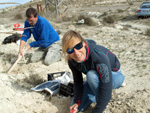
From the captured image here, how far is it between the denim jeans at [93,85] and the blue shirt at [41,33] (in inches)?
76.1

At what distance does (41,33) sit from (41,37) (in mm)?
109

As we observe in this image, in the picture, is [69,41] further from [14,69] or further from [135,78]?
[14,69]

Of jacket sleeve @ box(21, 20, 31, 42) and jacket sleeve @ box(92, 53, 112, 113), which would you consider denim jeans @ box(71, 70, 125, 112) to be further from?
jacket sleeve @ box(21, 20, 31, 42)

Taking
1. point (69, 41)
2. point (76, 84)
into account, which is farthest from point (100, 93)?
point (69, 41)

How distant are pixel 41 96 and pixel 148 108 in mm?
1531

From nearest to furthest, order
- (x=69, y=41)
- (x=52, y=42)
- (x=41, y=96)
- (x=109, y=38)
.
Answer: (x=69, y=41), (x=41, y=96), (x=52, y=42), (x=109, y=38)

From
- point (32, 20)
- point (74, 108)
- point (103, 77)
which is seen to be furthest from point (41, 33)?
point (103, 77)

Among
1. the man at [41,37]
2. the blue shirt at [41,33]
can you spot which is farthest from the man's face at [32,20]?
the blue shirt at [41,33]

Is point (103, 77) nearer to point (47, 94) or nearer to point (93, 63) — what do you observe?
point (93, 63)

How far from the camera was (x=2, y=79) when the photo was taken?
2.71 m

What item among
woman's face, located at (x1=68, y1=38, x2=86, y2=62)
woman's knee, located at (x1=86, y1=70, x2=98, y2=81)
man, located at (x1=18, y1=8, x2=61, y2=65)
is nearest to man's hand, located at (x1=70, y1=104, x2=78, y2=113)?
woman's knee, located at (x1=86, y1=70, x2=98, y2=81)

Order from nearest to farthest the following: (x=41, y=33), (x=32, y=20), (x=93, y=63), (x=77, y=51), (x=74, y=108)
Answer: (x=77, y=51)
(x=93, y=63)
(x=74, y=108)
(x=32, y=20)
(x=41, y=33)

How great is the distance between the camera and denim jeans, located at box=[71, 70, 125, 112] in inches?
68.0

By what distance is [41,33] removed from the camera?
3.59m
